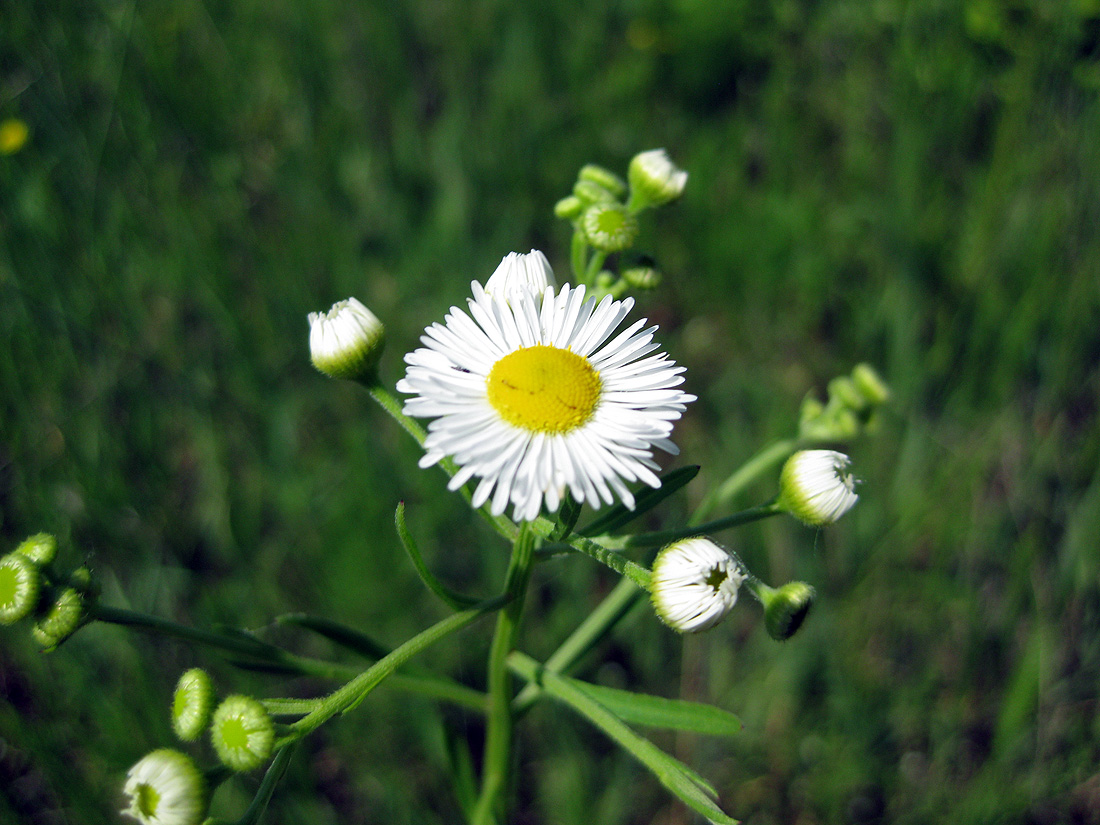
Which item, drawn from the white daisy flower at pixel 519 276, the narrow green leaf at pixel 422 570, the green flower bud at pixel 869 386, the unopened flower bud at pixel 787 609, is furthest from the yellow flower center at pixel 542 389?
the green flower bud at pixel 869 386

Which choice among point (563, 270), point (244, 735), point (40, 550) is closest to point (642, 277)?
point (244, 735)

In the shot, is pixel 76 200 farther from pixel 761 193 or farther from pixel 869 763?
pixel 869 763

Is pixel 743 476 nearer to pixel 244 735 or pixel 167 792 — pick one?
pixel 244 735

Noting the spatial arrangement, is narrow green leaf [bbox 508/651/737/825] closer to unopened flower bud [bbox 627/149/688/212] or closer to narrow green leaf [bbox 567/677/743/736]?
narrow green leaf [bbox 567/677/743/736]

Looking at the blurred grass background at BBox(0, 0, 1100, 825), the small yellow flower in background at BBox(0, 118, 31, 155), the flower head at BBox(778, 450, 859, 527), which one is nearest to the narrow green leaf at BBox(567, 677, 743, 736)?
the flower head at BBox(778, 450, 859, 527)

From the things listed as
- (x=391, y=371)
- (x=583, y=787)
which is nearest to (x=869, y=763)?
(x=583, y=787)

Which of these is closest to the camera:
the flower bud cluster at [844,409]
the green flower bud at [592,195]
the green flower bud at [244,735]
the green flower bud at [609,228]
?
the green flower bud at [244,735]

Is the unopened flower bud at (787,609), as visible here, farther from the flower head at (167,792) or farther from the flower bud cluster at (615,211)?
the flower head at (167,792)

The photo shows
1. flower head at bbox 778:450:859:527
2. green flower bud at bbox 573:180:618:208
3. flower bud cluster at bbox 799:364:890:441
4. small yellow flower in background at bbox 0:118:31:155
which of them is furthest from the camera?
small yellow flower in background at bbox 0:118:31:155

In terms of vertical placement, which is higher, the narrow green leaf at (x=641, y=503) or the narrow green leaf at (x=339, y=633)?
the narrow green leaf at (x=641, y=503)
